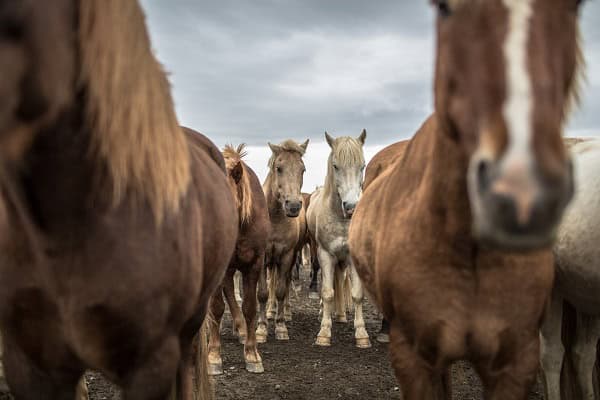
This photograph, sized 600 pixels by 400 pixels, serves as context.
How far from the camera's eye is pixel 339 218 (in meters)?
6.79

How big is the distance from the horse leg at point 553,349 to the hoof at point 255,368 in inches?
117

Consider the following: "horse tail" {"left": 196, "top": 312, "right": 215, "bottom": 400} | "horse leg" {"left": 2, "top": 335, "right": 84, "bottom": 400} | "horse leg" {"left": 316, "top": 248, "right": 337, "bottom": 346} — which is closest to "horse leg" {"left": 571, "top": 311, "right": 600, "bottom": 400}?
"horse tail" {"left": 196, "top": 312, "right": 215, "bottom": 400}

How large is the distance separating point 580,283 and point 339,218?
4.16 meters

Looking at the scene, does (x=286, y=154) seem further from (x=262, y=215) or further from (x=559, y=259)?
(x=559, y=259)

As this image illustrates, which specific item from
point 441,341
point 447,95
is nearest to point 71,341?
point 441,341

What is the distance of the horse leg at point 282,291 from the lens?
686cm

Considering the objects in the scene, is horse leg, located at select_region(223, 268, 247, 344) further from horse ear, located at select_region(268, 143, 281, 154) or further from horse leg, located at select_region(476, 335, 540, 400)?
horse leg, located at select_region(476, 335, 540, 400)

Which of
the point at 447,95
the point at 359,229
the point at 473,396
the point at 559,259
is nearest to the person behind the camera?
the point at 447,95

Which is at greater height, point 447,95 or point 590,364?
point 447,95

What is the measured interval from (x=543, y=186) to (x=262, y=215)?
498 centimetres

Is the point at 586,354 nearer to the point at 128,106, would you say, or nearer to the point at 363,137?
the point at 128,106

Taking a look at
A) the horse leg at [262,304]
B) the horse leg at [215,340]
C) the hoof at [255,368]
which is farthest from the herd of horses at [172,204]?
the horse leg at [262,304]

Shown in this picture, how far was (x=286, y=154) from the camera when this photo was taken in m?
7.18

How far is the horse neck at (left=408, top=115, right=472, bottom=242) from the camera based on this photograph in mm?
1750
